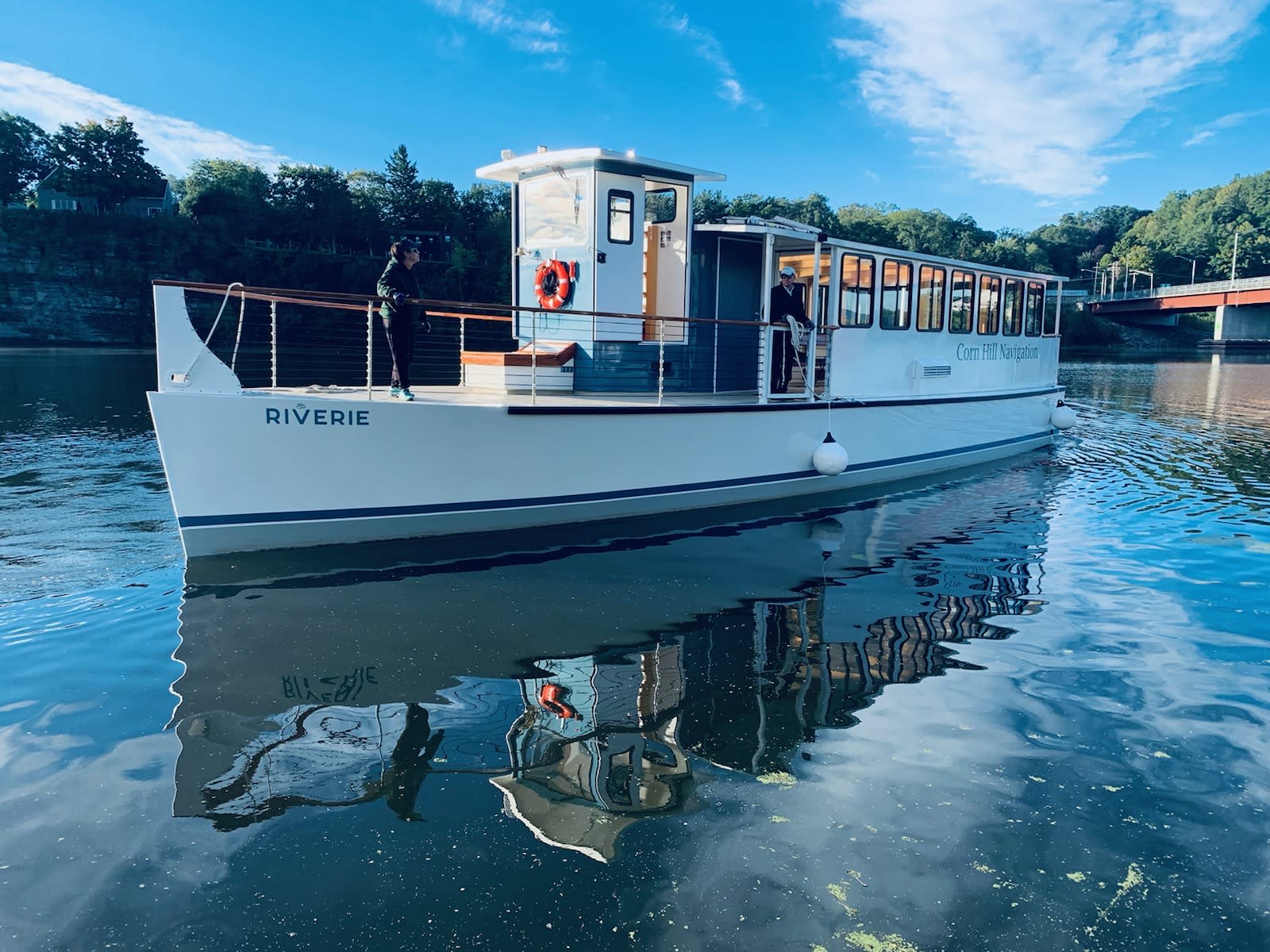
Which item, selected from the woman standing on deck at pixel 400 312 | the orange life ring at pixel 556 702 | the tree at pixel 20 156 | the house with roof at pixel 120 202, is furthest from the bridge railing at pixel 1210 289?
the tree at pixel 20 156

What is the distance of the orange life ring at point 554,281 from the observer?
1007cm

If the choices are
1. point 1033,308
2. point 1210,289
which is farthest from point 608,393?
point 1210,289

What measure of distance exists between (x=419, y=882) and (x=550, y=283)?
794cm

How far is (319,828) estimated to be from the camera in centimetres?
366

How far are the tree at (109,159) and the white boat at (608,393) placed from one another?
7650cm

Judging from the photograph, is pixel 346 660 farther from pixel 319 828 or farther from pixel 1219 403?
pixel 1219 403

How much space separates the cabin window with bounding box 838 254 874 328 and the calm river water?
12.7 ft

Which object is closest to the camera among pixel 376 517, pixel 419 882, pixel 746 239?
pixel 419 882

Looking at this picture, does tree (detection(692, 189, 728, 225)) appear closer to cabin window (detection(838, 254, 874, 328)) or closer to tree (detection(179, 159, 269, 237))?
tree (detection(179, 159, 269, 237))

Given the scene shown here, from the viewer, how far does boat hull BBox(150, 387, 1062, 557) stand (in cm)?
718

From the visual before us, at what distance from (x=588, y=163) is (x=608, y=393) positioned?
2.66 meters

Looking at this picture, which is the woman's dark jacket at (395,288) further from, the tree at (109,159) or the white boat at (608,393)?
the tree at (109,159)

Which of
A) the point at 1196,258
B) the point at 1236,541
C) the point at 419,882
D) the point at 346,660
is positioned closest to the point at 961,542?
the point at 1236,541

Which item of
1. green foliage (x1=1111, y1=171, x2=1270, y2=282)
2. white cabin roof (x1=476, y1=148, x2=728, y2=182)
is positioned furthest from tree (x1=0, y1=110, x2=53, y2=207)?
green foliage (x1=1111, y1=171, x2=1270, y2=282)
